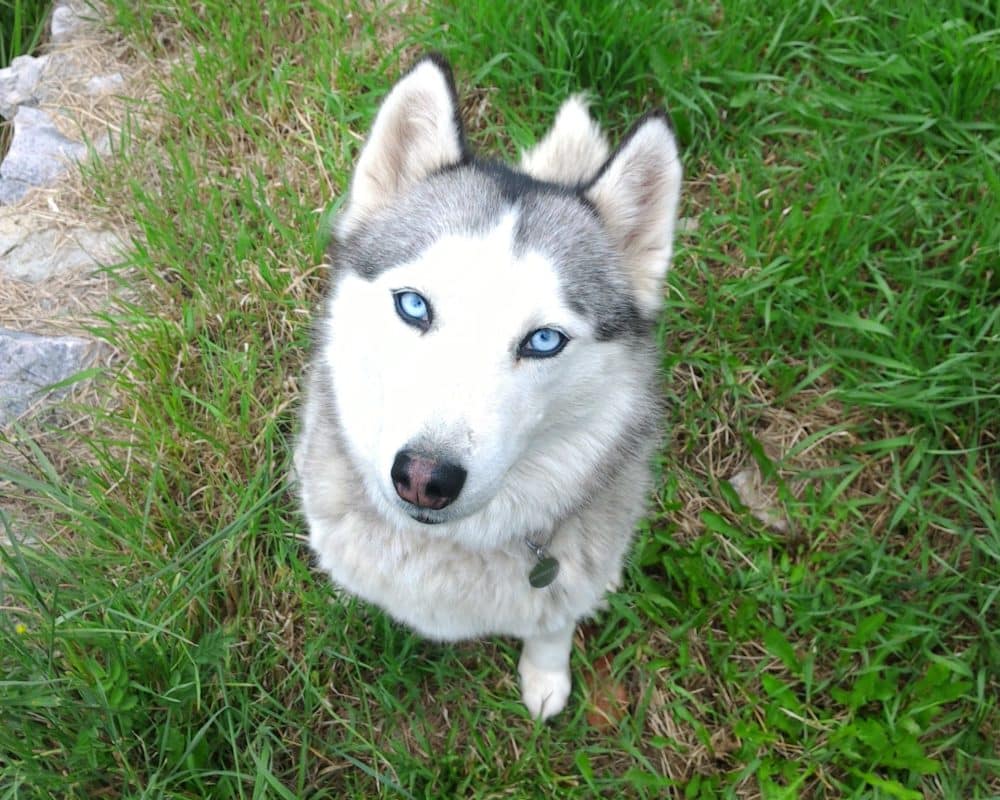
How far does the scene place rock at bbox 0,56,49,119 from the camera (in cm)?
401

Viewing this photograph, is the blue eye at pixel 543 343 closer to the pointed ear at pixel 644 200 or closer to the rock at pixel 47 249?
the pointed ear at pixel 644 200

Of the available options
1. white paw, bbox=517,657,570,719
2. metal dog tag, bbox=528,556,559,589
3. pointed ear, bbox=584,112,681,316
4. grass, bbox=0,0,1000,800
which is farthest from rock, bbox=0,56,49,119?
white paw, bbox=517,657,570,719

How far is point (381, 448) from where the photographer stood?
183 cm

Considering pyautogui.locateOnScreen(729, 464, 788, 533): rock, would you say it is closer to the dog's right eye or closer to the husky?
the husky

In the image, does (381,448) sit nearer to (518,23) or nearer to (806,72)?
(518,23)

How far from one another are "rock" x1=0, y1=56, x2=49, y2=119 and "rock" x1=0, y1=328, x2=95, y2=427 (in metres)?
1.52

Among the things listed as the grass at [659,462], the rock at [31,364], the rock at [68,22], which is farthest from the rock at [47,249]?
the rock at [68,22]

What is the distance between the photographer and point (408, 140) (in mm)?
2303

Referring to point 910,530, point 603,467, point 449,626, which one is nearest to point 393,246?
point 603,467

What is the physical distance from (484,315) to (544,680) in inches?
60.6

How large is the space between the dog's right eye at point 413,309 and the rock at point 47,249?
2123 mm

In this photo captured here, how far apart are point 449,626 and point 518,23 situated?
269 cm

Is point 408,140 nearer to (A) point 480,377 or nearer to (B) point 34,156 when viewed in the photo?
(A) point 480,377

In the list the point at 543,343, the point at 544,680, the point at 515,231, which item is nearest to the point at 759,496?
the point at 544,680
